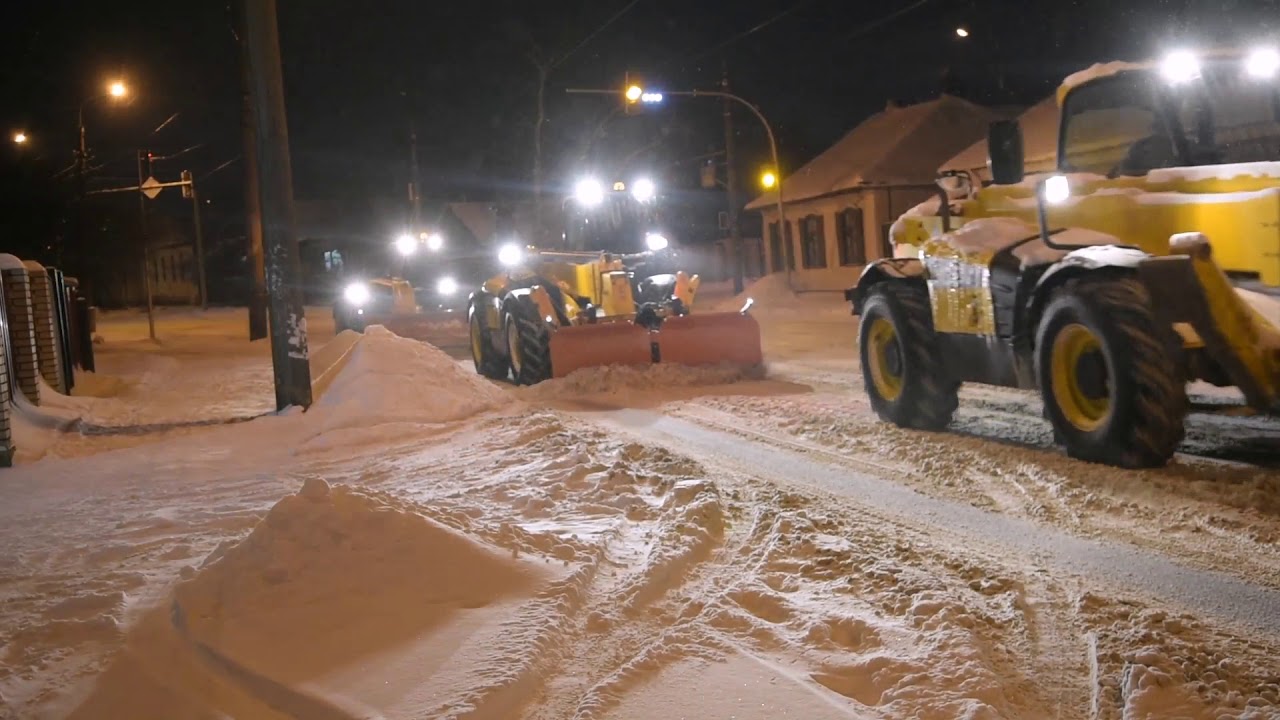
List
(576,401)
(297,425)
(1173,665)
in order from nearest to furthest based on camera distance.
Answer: (1173,665)
(297,425)
(576,401)

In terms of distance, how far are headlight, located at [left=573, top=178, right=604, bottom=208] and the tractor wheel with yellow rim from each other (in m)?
2.40

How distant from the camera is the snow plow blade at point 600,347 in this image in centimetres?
1509

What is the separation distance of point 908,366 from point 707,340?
17.2ft

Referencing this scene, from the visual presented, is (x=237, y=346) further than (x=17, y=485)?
Yes

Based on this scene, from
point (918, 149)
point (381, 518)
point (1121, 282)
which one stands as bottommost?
point (381, 518)

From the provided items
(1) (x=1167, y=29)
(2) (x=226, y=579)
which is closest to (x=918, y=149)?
(1) (x=1167, y=29)

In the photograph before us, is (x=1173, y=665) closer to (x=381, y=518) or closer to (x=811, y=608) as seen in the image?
(x=811, y=608)

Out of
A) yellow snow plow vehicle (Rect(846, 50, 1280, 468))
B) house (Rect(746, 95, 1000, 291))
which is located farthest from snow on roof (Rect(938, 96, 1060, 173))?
yellow snow plow vehicle (Rect(846, 50, 1280, 468))

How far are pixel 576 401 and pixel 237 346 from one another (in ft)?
50.4

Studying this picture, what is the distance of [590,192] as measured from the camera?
1814 centimetres

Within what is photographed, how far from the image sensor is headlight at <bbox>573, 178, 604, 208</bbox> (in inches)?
712

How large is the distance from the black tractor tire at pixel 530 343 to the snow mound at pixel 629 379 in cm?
79

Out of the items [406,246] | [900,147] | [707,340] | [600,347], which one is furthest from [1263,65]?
[900,147]

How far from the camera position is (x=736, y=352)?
50.6ft
